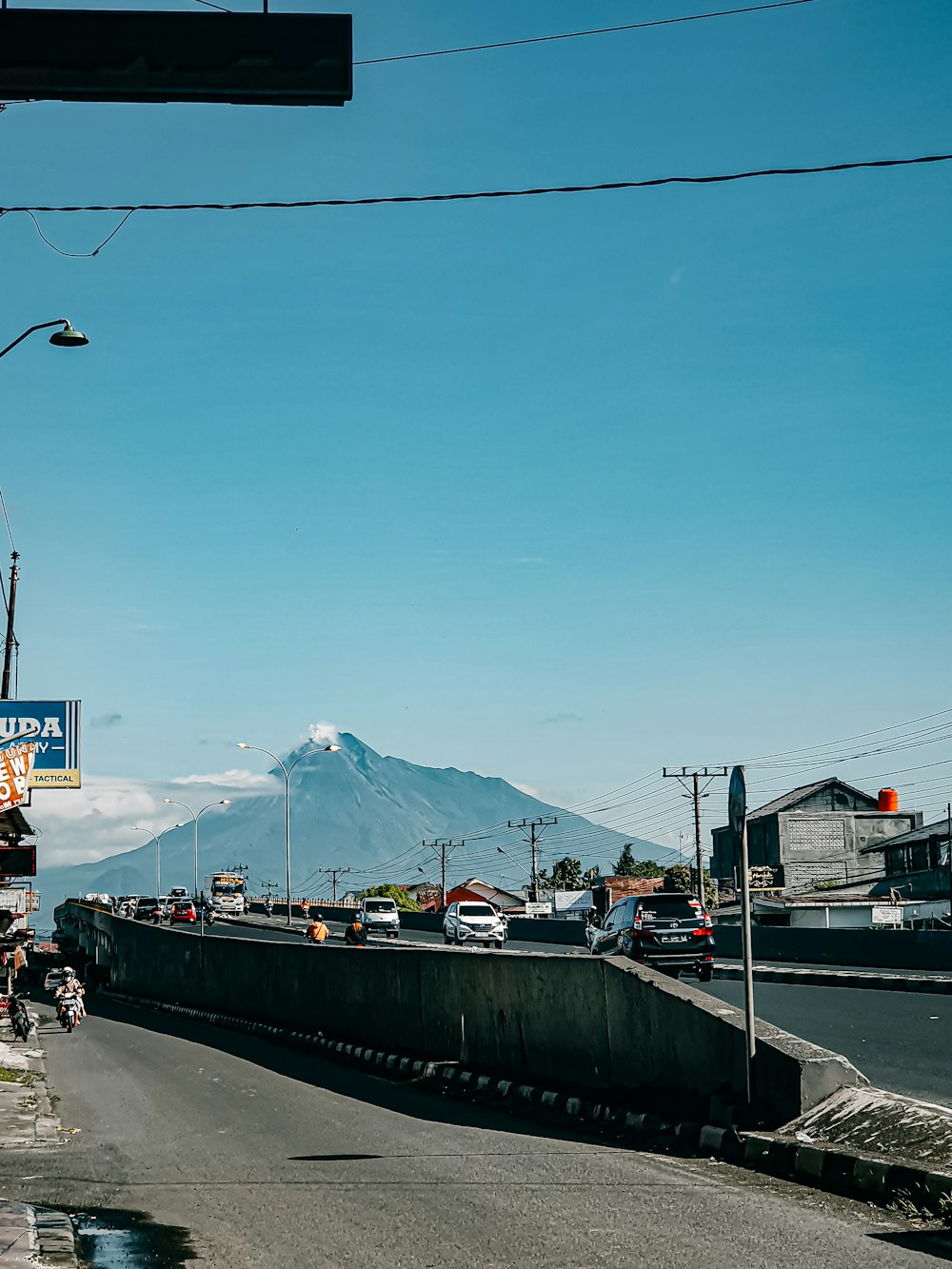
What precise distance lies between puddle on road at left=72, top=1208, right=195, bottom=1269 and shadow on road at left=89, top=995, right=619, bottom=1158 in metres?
4.29

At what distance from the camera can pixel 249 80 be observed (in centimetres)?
699

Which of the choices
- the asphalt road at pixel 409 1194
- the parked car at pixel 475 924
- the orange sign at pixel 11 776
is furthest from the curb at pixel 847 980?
the parked car at pixel 475 924

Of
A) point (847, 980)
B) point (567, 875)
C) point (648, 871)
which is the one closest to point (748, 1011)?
point (847, 980)

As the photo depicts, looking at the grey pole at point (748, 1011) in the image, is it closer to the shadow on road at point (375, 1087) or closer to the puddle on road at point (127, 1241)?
the shadow on road at point (375, 1087)

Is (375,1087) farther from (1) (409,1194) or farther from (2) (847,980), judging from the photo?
(2) (847,980)

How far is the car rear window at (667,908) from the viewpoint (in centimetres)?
3038

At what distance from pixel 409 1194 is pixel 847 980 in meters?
20.3

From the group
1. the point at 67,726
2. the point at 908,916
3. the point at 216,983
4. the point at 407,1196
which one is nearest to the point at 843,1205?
the point at 407,1196

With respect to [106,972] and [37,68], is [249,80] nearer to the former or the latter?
[37,68]

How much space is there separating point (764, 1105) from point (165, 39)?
348 inches

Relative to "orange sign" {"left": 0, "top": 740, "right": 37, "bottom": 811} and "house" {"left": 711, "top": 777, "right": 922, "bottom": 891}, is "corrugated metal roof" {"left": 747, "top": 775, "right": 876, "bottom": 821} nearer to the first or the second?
"house" {"left": 711, "top": 777, "right": 922, "bottom": 891}

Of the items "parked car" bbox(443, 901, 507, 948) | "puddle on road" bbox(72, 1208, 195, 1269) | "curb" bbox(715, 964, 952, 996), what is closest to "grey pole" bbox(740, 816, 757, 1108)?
"puddle on road" bbox(72, 1208, 195, 1269)

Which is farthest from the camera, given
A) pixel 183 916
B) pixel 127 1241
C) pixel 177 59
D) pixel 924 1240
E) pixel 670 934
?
pixel 183 916

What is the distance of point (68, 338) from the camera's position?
71.3 feet
